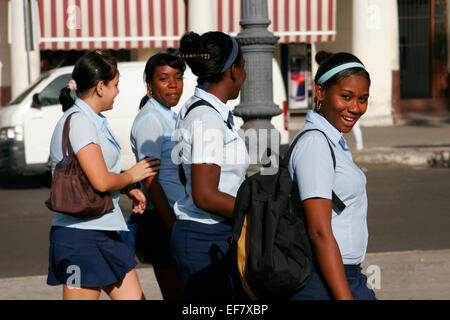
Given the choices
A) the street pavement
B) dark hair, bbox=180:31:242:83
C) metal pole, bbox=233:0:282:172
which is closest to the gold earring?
dark hair, bbox=180:31:242:83

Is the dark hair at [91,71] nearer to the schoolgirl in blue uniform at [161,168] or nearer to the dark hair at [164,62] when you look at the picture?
the schoolgirl in blue uniform at [161,168]

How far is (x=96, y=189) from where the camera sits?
3646 mm

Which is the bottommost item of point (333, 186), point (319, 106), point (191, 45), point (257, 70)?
point (333, 186)

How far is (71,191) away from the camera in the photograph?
11.8 feet

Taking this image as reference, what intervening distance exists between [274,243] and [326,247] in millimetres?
171

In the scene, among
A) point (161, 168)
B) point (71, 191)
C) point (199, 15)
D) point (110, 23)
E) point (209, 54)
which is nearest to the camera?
point (209, 54)

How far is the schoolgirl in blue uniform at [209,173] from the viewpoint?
10.4 feet

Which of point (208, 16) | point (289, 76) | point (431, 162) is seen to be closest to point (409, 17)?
point (289, 76)

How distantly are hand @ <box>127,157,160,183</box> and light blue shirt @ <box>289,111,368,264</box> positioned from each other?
1227 mm

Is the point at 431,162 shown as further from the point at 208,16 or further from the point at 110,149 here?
the point at 110,149

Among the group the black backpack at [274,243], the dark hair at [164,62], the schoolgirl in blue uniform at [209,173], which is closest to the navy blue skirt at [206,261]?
the schoolgirl in blue uniform at [209,173]

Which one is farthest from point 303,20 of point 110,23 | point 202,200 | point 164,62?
point 202,200

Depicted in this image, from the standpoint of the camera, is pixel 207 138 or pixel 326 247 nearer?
pixel 326 247

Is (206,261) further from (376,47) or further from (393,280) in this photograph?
(376,47)
